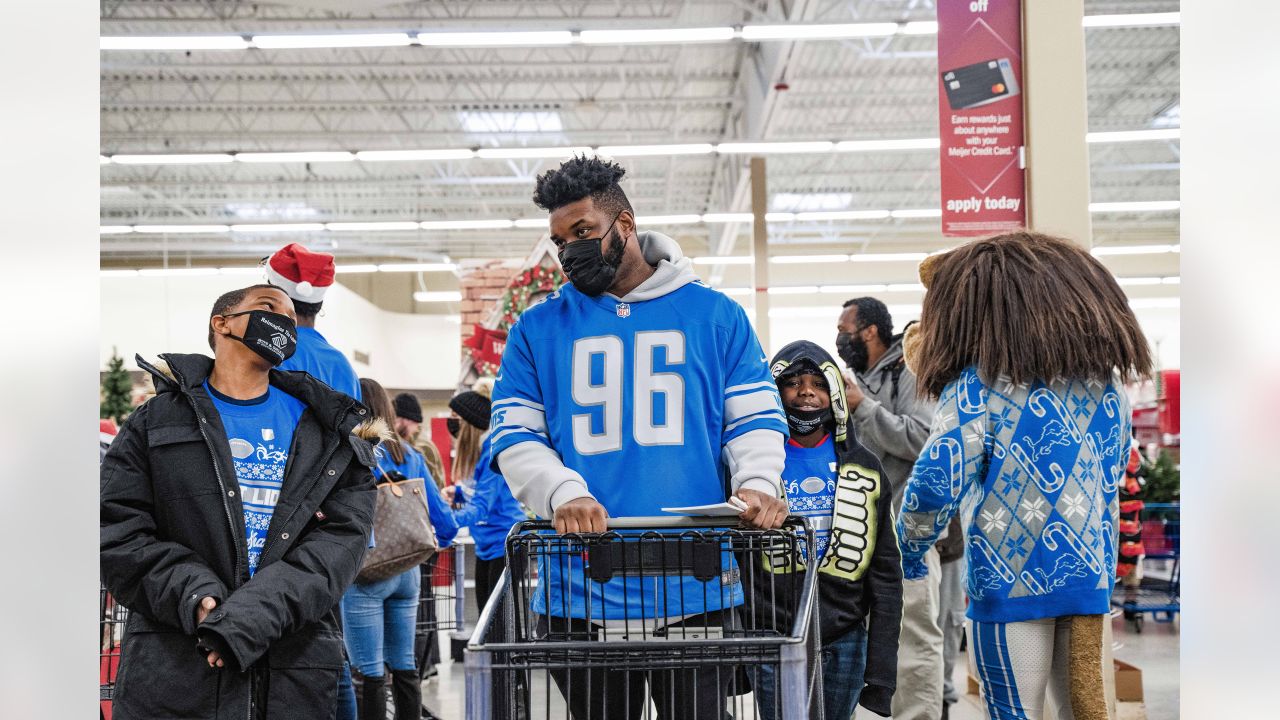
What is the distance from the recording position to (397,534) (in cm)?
407

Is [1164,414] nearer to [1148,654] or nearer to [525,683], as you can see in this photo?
[1148,654]

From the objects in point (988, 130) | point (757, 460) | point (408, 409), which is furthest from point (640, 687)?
point (408, 409)

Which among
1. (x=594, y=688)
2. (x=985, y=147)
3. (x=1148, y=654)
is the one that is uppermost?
(x=985, y=147)

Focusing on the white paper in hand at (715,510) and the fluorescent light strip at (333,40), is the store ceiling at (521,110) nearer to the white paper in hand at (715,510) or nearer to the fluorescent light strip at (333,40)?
the fluorescent light strip at (333,40)

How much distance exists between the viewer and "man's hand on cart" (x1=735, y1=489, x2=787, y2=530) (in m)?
2.00

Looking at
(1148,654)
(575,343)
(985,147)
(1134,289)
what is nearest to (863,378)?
(985,147)

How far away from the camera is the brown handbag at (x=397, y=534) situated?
4.03 metres

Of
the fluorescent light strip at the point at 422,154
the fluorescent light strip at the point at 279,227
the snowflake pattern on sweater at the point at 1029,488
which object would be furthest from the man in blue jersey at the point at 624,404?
the fluorescent light strip at the point at 279,227

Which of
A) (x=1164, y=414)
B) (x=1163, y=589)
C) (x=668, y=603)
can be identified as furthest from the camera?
(x=1164, y=414)

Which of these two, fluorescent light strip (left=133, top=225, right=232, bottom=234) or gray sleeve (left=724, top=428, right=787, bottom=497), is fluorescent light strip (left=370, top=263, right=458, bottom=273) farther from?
gray sleeve (left=724, top=428, right=787, bottom=497)

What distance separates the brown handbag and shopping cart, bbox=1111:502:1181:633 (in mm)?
4778

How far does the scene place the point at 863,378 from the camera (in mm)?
4688
